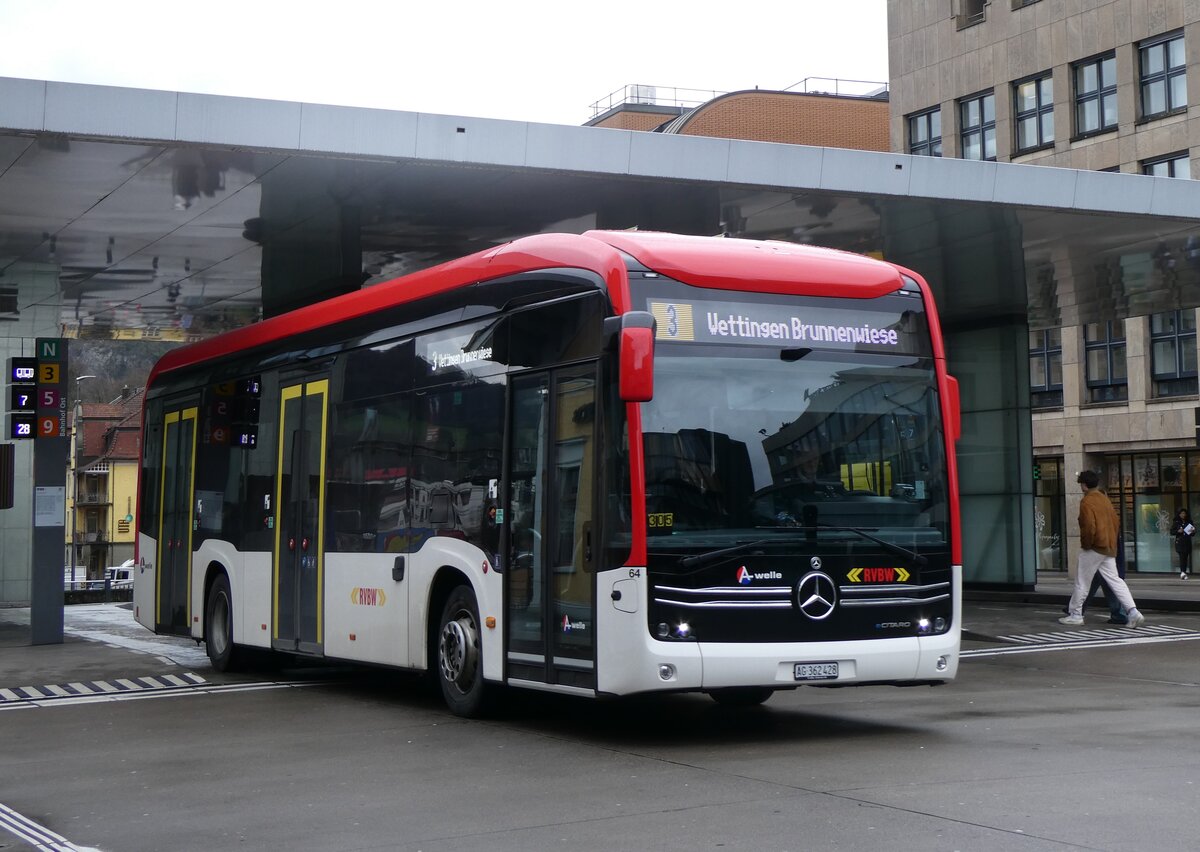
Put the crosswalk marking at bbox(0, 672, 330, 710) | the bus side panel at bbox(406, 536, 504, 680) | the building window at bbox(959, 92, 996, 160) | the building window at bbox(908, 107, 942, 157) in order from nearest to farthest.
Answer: the bus side panel at bbox(406, 536, 504, 680) < the crosswalk marking at bbox(0, 672, 330, 710) < the building window at bbox(959, 92, 996, 160) < the building window at bbox(908, 107, 942, 157)

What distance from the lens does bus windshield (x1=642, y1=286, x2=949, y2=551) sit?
31.9 ft

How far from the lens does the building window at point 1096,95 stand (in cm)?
4522

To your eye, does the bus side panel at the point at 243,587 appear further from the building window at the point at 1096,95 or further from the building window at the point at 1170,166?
the building window at the point at 1096,95

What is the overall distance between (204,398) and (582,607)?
26.7ft

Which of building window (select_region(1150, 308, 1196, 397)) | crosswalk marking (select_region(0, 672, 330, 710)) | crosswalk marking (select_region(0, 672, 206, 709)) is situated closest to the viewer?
crosswalk marking (select_region(0, 672, 330, 710))

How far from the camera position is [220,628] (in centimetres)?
1639

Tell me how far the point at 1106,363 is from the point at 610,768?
40.2m

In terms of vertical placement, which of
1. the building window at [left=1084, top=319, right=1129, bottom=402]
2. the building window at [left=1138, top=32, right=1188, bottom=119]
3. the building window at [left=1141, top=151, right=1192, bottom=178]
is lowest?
the building window at [left=1084, top=319, right=1129, bottom=402]

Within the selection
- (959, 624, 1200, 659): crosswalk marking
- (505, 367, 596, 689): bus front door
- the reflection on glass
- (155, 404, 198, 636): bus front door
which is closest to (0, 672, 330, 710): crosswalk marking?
(155, 404, 198, 636): bus front door

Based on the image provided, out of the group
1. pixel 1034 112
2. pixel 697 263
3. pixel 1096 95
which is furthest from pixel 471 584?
pixel 1034 112

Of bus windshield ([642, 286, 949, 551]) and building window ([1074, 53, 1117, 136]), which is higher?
building window ([1074, 53, 1117, 136])

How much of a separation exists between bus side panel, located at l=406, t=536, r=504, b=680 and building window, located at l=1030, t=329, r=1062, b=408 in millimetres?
38364

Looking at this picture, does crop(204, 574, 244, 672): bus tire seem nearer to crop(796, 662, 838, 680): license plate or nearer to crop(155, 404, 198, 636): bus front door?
crop(155, 404, 198, 636): bus front door

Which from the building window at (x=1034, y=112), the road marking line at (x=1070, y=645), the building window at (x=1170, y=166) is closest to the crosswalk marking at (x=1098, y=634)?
the road marking line at (x=1070, y=645)
